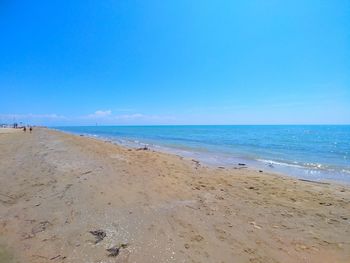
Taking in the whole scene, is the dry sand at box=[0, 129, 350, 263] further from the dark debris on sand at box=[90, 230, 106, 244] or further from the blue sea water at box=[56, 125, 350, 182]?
the blue sea water at box=[56, 125, 350, 182]

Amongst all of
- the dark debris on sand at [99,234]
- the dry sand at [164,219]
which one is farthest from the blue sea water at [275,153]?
the dark debris on sand at [99,234]

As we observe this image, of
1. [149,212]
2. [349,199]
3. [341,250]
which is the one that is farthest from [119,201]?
[349,199]

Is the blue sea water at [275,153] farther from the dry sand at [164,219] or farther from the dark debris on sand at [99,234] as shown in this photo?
the dark debris on sand at [99,234]

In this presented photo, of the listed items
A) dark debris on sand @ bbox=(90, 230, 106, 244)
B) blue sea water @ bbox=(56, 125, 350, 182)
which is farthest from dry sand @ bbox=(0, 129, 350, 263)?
blue sea water @ bbox=(56, 125, 350, 182)

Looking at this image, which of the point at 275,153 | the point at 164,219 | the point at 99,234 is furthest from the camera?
the point at 275,153

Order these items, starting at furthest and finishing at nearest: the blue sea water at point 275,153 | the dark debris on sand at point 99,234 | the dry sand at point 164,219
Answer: the blue sea water at point 275,153 < the dark debris on sand at point 99,234 < the dry sand at point 164,219

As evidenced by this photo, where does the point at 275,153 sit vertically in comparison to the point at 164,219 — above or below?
below

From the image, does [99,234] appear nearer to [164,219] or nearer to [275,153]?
[164,219]

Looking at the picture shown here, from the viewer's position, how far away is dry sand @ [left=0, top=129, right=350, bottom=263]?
3848 millimetres

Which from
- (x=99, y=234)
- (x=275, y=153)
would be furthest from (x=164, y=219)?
(x=275, y=153)

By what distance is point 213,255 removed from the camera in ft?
12.5

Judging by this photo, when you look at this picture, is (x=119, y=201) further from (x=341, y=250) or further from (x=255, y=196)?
(x=341, y=250)

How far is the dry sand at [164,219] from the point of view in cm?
385

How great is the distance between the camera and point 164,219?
5.04 metres
